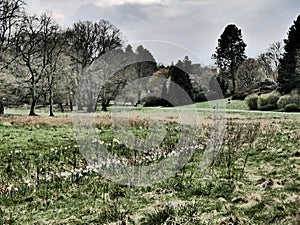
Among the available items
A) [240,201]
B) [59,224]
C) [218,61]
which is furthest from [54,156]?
[218,61]

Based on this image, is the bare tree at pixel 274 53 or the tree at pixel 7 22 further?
the bare tree at pixel 274 53

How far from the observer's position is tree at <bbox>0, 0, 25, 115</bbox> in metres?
25.7

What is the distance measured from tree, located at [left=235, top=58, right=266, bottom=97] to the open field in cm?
4519

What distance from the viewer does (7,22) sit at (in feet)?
92.3

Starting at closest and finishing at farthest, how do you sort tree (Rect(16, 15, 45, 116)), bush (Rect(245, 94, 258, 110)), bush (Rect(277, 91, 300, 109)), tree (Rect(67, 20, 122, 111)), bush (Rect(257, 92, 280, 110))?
tree (Rect(16, 15, 45, 116)), bush (Rect(277, 91, 300, 109)), tree (Rect(67, 20, 122, 111)), bush (Rect(257, 92, 280, 110)), bush (Rect(245, 94, 258, 110))

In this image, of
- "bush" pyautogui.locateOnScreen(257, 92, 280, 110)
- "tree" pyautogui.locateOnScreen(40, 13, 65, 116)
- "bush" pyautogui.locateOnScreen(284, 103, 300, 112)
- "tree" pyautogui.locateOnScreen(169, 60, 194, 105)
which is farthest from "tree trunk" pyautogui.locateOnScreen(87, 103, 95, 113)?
"bush" pyautogui.locateOnScreen(284, 103, 300, 112)

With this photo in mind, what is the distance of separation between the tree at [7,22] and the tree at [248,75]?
3499cm

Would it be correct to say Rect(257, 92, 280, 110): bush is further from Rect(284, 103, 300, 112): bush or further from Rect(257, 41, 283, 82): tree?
Rect(257, 41, 283, 82): tree

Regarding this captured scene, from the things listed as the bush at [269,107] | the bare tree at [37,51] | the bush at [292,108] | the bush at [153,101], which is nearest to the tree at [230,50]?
the bush at [269,107]

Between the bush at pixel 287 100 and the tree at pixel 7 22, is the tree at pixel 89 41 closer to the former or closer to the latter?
the tree at pixel 7 22

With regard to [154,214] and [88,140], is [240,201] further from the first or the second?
[88,140]

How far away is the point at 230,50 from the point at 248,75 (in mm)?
5927

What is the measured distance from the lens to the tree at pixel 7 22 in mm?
25734

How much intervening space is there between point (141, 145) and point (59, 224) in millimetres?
7105
